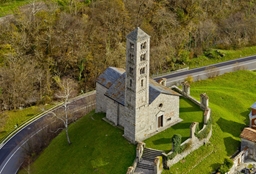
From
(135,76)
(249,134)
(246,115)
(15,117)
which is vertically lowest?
(15,117)

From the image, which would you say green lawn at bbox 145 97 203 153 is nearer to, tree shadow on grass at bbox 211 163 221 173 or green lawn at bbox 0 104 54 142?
tree shadow on grass at bbox 211 163 221 173

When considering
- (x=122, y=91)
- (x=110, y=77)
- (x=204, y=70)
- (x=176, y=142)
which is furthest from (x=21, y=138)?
(x=204, y=70)

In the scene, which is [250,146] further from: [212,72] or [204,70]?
[204,70]

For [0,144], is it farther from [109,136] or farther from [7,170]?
[109,136]

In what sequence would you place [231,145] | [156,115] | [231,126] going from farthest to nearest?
[231,126], [231,145], [156,115]

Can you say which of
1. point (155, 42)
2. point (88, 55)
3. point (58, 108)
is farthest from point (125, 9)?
point (58, 108)

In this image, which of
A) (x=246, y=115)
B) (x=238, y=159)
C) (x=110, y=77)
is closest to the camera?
(x=238, y=159)

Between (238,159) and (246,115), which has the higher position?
(246,115)

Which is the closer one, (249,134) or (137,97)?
(137,97)

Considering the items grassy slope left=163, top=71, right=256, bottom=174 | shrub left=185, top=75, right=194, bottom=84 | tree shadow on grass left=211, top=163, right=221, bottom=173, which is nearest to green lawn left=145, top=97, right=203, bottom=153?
grassy slope left=163, top=71, right=256, bottom=174
